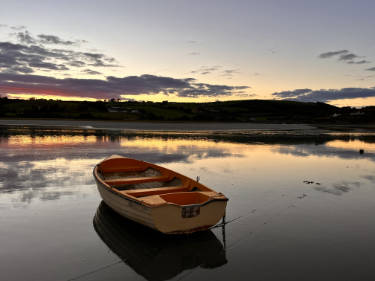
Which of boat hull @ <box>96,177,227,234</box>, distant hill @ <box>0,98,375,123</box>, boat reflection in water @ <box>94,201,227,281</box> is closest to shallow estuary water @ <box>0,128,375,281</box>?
boat reflection in water @ <box>94,201,227,281</box>

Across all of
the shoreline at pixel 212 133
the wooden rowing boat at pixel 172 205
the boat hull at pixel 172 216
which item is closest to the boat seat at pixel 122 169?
the wooden rowing boat at pixel 172 205

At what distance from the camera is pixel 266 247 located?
28.8 ft

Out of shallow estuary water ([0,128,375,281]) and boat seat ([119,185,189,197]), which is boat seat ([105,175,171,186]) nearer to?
shallow estuary water ([0,128,375,281])

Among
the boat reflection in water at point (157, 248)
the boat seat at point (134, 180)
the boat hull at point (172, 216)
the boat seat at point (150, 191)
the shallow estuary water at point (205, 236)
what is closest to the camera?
the shallow estuary water at point (205, 236)

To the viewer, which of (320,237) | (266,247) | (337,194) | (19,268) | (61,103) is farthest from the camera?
(61,103)

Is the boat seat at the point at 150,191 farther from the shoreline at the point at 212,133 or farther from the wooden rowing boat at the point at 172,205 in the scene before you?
the shoreline at the point at 212,133

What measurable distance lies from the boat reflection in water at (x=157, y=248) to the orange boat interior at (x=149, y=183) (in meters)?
1.16

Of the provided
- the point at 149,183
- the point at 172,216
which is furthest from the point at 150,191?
the point at 172,216

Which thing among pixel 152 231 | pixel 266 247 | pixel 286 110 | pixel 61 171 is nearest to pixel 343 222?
pixel 266 247

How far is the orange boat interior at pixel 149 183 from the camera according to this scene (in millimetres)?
10070

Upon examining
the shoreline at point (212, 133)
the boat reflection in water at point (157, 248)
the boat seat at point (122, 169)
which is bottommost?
the boat reflection in water at point (157, 248)

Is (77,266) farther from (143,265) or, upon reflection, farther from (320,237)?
(320,237)

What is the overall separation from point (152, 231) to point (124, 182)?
3.60 meters

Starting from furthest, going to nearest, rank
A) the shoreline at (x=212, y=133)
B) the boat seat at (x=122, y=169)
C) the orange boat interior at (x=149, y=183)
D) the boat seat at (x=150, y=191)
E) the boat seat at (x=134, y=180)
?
the shoreline at (x=212, y=133), the boat seat at (x=122, y=169), the boat seat at (x=134, y=180), the boat seat at (x=150, y=191), the orange boat interior at (x=149, y=183)
